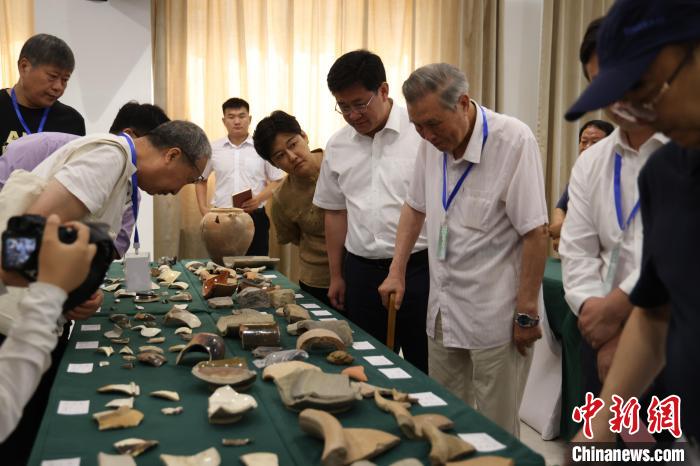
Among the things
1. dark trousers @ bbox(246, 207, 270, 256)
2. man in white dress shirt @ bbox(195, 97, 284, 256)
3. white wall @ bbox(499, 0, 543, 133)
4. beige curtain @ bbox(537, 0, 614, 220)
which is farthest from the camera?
white wall @ bbox(499, 0, 543, 133)

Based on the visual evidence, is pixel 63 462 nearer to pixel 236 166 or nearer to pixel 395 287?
pixel 395 287

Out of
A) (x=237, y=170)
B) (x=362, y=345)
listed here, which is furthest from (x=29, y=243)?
(x=237, y=170)

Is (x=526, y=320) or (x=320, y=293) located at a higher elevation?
(x=526, y=320)

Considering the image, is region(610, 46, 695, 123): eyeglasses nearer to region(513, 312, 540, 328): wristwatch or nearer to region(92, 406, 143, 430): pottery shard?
region(92, 406, 143, 430): pottery shard

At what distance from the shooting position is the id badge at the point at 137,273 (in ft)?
8.89

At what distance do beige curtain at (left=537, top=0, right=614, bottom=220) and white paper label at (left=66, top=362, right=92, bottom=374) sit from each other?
505 cm

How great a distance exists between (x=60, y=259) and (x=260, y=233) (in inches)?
151

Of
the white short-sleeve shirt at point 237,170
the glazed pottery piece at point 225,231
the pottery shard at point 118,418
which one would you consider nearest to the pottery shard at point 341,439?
the pottery shard at point 118,418

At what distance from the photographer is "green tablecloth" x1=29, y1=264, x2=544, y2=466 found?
1.28m

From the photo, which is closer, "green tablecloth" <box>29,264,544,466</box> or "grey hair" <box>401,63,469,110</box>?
"green tablecloth" <box>29,264,544,466</box>

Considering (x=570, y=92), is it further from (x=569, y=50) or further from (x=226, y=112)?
(x=226, y=112)

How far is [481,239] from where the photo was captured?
2.18m

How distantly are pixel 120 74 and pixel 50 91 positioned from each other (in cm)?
228

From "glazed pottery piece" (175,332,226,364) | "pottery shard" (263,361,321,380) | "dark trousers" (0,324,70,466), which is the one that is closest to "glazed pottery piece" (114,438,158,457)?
"pottery shard" (263,361,321,380)
